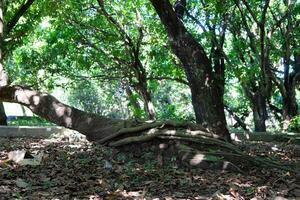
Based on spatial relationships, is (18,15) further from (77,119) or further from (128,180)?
(128,180)

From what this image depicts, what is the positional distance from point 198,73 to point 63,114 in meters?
2.37

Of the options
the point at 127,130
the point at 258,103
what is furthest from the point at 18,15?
the point at 127,130

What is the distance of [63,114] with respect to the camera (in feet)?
23.0

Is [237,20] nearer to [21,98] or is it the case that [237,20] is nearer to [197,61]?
[197,61]

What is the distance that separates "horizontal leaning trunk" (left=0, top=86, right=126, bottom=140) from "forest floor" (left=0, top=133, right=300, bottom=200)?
572mm

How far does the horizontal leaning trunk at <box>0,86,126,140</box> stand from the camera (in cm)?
686

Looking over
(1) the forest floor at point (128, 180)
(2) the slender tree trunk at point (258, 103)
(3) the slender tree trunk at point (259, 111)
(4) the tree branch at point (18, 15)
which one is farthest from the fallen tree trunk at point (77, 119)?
(3) the slender tree trunk at point (259, 111)

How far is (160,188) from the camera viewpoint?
15.3 feet

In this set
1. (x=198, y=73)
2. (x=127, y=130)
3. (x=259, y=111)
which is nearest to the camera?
(x=127, y=130)

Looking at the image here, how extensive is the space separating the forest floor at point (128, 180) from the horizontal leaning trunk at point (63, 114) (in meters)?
0.57

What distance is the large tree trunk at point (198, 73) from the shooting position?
7.30 m

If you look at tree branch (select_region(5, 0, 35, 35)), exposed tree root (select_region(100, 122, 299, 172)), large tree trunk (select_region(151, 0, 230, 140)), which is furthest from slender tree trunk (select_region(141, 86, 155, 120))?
exposed tree root (select_region(100, 122, 299, 172))

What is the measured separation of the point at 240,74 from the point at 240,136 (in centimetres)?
339

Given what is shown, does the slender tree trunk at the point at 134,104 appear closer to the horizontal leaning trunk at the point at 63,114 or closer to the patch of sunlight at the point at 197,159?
the horizontal leaning trunk at the point at 63,114
